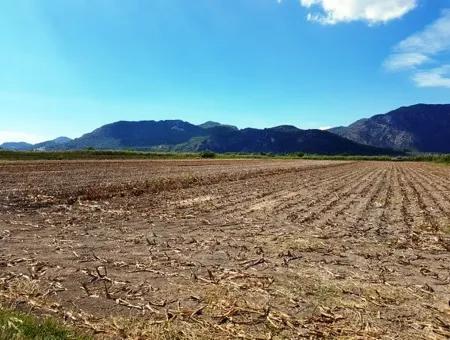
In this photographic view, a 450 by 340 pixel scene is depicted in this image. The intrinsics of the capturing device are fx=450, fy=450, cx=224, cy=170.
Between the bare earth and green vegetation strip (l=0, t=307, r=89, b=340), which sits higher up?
green vegetation strip (l=0, t=307, r=89, b=340)

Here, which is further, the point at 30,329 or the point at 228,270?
the point at 228,270

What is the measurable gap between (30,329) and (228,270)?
4.39m

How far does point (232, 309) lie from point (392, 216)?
39.6 ft

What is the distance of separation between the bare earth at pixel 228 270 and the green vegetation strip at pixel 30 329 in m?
0.48

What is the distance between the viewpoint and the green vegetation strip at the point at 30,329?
5045mm

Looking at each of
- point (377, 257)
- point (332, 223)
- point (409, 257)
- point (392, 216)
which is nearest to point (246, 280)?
point (377, 257)

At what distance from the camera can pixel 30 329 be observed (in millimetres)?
5422

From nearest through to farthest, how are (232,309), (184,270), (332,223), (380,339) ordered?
1. (380,339)
2. (232,309)
3. (184,270)
4. (332,223)

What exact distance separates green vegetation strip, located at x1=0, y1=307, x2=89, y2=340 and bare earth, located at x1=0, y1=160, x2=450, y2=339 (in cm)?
48

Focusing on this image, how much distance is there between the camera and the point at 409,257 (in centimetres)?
1062

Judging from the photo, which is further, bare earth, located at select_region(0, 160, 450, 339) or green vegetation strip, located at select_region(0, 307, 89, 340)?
bare earth, located at select_region(0, 160, 450, 339)

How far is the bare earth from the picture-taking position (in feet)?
21.4

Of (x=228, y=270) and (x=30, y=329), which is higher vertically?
(x=30, y=329)

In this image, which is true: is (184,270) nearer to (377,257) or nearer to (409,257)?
(377,257)
